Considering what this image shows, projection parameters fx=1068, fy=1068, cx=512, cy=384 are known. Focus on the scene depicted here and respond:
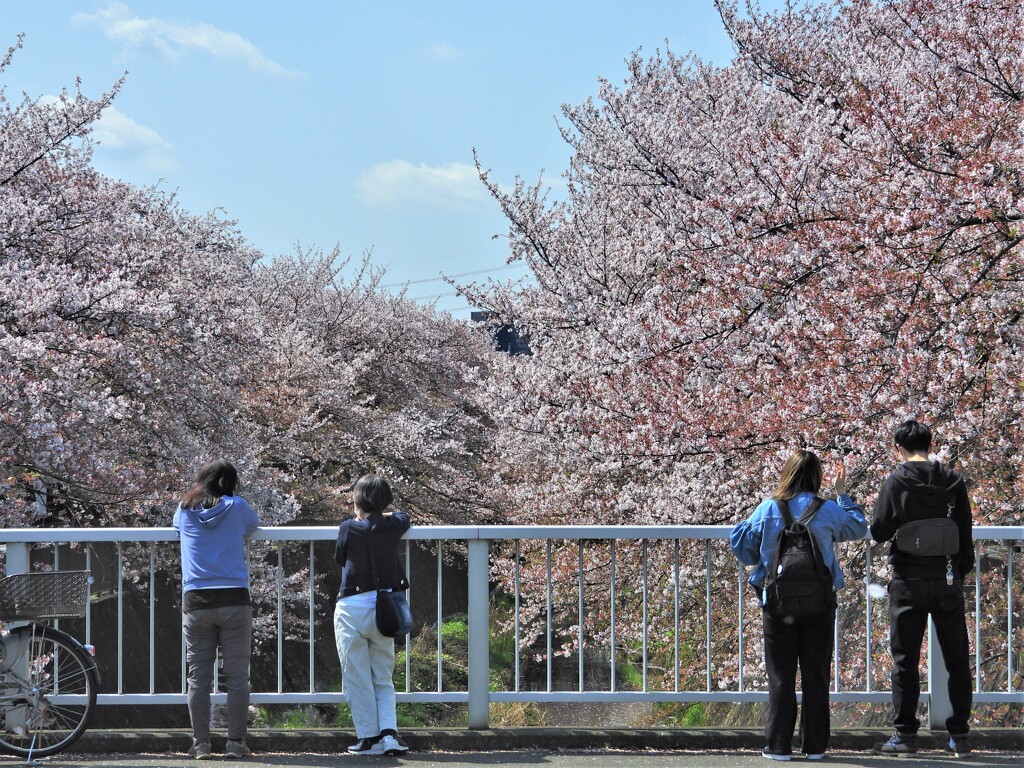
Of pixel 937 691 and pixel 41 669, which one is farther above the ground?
pixel 41 669

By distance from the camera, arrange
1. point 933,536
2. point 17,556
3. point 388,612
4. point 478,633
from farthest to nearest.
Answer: point 478,633, point 17,556, point 388,612, point 933,536

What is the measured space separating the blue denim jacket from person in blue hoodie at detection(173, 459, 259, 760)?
94.7 inches

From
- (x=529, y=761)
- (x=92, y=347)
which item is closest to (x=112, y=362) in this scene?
(x=92, y=347)

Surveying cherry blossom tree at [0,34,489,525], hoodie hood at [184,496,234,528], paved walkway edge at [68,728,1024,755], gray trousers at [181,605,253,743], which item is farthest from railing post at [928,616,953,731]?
cherry blossom tree at [0,34,489,525]

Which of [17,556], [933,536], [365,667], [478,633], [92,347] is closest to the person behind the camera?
[933,536]

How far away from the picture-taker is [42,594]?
5219 mm

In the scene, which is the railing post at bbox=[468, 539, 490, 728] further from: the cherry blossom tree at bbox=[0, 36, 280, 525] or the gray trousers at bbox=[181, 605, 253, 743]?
the cherry blossom tree at bbox=[0, 36, 280, 525]

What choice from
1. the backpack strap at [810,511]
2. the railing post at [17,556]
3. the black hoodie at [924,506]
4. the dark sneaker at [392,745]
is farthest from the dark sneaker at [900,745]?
the railing post at [17,556]

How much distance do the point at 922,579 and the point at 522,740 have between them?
85.4 inches

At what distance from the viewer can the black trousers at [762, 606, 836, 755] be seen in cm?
502

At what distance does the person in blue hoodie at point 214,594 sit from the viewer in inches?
206

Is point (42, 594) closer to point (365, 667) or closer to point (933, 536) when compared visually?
point (365, 667)

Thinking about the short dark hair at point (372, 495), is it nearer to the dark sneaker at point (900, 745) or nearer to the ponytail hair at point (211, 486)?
the ponytail hair at point (211, 486)

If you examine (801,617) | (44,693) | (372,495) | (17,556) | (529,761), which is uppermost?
(372,495)
